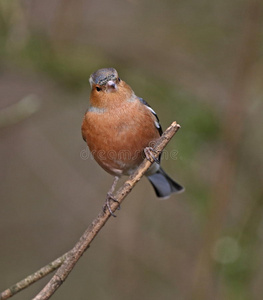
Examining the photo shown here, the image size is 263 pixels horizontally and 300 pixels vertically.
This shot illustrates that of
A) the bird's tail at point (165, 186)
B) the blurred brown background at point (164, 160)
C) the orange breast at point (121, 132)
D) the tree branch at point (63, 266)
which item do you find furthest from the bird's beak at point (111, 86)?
the tree branch at point (63, 266)

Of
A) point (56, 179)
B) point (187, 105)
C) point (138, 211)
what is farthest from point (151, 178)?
point (56, 179)

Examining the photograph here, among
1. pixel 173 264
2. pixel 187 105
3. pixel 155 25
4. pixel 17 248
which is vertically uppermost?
pixel 155 25

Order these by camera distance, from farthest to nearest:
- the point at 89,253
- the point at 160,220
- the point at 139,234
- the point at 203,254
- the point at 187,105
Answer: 1. the point at 89,253
2. the point at 160,220
3. the point at 139,234
4. the point at 187,105
5. the point at 203,254

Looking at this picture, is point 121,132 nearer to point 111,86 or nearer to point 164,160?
point 111,86

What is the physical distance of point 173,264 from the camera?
254 inches

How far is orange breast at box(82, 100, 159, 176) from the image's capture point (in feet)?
16.4

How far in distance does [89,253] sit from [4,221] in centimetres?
131

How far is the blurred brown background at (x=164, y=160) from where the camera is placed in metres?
5.70

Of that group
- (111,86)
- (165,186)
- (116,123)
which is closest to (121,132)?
(116,123)

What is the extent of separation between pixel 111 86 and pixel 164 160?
1608 mm

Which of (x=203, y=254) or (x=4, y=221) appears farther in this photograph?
(x=4, y=221)

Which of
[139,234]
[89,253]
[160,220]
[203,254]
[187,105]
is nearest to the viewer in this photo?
[203,254]

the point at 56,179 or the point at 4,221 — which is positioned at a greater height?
the point at 56,179

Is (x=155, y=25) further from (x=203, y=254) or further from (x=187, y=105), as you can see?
(x=203, y=254)
